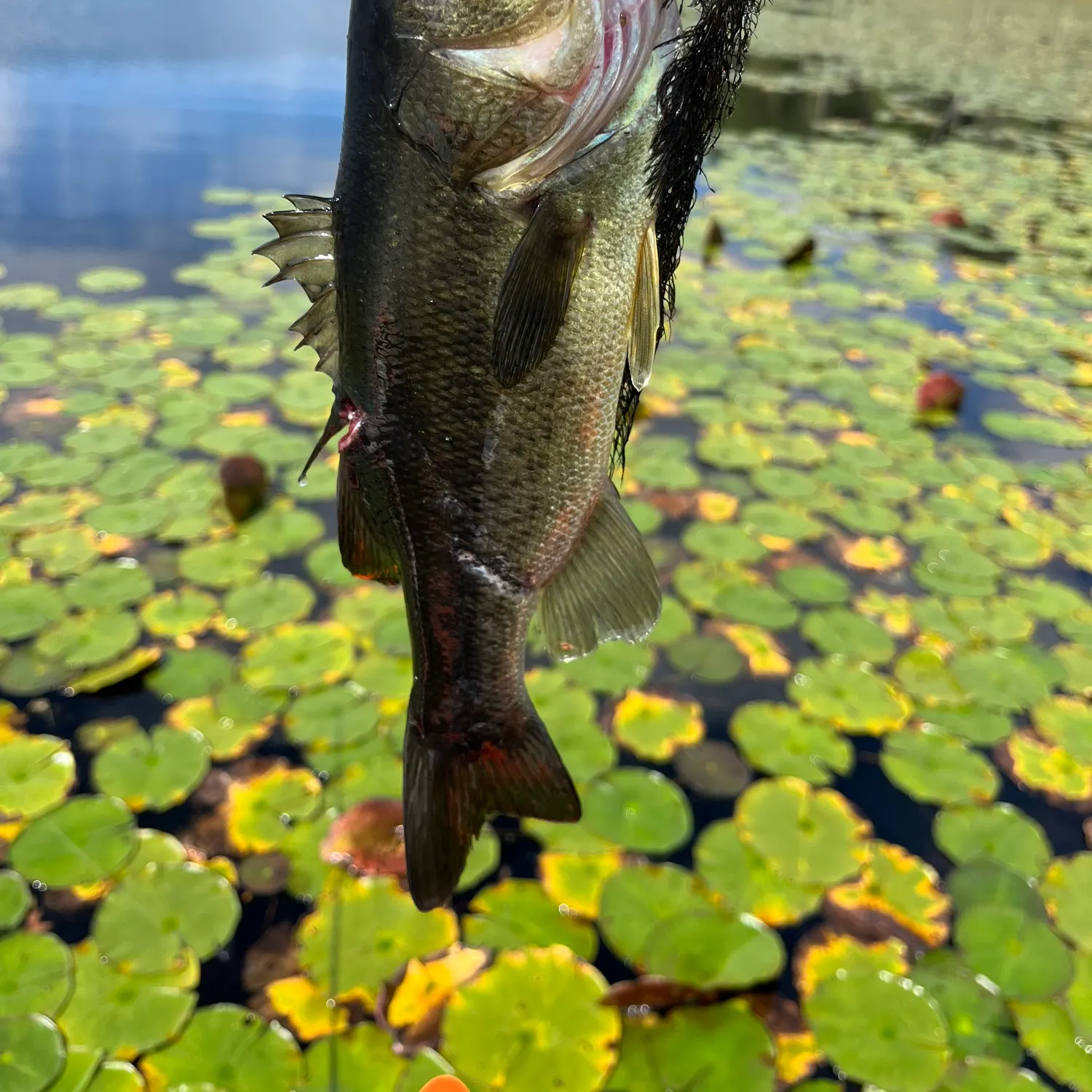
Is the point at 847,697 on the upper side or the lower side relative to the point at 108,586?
upper

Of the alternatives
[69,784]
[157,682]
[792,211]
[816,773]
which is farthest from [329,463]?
[792,211]

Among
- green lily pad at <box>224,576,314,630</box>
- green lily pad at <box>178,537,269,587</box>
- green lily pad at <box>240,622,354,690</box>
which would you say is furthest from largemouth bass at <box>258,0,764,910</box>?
green lily pad at <box>178,537,269,587</box>

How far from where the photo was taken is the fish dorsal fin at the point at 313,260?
103 cm

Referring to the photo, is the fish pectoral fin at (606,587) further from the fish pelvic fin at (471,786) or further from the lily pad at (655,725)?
the lily pad at (655,725)

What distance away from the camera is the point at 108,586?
2.59 metres

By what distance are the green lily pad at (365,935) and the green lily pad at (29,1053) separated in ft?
1.55

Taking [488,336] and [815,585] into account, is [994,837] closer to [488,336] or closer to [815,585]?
[815,585]

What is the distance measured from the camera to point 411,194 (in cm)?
86

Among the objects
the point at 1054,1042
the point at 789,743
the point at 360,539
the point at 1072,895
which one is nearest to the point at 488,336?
the point at 360,539

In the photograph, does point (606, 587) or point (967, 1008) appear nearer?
point (606, 587)

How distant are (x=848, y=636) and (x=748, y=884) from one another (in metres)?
1.03

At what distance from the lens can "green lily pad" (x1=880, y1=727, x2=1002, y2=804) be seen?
2.14 meters

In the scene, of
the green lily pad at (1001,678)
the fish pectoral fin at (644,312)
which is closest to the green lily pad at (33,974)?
the fish pectoral fin at (644,312)

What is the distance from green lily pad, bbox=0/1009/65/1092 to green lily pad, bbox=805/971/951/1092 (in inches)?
60.7
